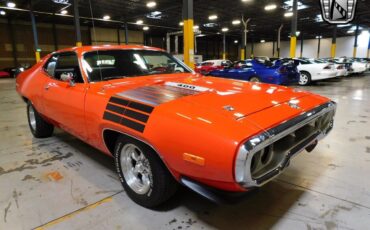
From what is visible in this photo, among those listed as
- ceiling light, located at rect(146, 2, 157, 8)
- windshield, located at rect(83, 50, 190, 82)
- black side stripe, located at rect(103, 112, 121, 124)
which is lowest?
black side stripe, located at rect(103, 112, 121, 124)

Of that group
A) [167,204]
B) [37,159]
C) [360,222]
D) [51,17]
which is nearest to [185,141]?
[167,204]

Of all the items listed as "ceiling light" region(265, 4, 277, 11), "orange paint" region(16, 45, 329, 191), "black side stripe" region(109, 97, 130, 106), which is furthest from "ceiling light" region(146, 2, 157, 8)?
"black side stripe" region(109, 97, 130, 106)

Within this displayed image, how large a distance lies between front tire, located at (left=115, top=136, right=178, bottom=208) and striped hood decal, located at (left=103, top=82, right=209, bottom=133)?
18cm

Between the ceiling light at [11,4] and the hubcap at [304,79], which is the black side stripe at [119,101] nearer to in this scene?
the hubcap at [304,79]

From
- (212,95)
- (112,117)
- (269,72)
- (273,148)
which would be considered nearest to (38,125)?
(112,117)

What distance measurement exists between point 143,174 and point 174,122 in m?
0.76

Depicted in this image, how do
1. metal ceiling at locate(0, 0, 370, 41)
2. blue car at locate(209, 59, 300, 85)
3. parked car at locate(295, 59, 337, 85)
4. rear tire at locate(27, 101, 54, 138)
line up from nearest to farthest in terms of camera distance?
rear tire at locate(27, 101, 54, 138) < blue car at locate(209, 59, 300, 85) < parked car at locate(295, 59, 337, 85) < metal ceiling at locate(0, 0, 370, 41)

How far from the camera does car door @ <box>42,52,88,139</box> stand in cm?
275

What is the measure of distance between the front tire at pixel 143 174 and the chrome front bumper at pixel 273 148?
Answer: 674 mm

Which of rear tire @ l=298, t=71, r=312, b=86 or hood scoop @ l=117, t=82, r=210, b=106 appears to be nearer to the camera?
hood scoop @ l=117, t=82, r=210, b=106

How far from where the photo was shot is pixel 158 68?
3.40 m

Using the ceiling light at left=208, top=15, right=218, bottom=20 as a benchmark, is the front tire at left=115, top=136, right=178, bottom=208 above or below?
below

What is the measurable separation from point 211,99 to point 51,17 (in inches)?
1059

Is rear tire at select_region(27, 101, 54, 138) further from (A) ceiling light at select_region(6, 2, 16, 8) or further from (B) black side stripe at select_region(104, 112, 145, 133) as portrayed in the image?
(A) ceiling light at select_region(6, 2, 16, 8)
